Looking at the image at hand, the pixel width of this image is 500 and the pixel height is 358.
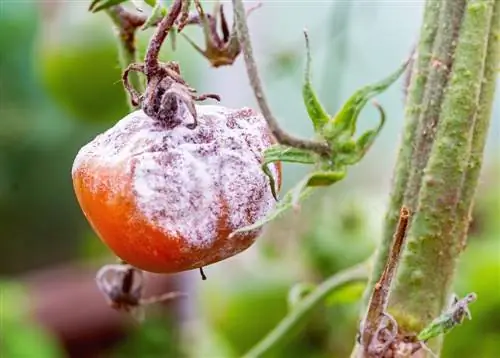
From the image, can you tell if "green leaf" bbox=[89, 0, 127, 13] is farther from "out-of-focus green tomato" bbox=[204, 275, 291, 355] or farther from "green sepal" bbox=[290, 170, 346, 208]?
"out-of-focus green tomato" bbox=[204, 275, 291, 355]

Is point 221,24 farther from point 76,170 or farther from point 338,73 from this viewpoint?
point 338,73

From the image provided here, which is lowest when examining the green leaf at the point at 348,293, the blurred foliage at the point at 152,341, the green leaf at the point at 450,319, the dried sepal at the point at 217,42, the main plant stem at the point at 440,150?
the blurred foliage at the point at 152,341

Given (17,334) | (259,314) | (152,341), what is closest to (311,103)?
(259,314)

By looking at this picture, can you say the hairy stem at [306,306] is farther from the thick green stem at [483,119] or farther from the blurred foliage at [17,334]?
the blurred foliage at [17,334]

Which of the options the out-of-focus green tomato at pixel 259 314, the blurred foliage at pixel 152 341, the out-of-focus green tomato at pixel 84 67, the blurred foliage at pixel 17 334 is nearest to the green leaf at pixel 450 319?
the out-of-focus green tomato at pixel 259 314

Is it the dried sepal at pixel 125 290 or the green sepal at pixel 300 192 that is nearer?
the green sepal at pixel 300 192

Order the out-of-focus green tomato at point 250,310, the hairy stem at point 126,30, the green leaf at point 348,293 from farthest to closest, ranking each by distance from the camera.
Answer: the out-of-focus green tomato at point 250,310 < the green leaf at point 348,293 < the hairy stem at point 126,30

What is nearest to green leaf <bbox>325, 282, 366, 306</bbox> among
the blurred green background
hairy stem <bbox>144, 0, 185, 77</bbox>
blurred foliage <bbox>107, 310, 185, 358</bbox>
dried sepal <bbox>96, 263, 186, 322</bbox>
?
the blurred green background

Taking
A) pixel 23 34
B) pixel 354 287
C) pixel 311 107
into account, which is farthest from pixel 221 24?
pixel 23 34
